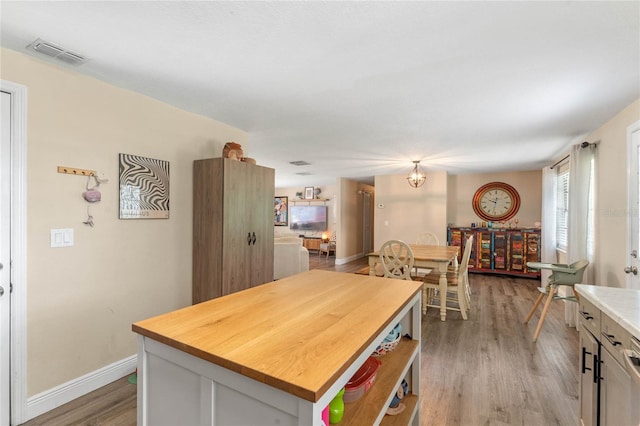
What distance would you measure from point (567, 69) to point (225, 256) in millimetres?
2967

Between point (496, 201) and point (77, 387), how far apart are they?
7481 mm

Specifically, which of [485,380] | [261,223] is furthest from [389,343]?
[261,223]

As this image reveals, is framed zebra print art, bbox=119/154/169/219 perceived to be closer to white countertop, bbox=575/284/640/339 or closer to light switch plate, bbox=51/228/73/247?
light switch plate, bbox=51/228/73/247

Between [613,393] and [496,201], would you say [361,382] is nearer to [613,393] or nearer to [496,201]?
[613,393]

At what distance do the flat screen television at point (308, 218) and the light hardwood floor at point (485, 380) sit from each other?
5.78 meters

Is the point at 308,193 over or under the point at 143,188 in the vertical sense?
over

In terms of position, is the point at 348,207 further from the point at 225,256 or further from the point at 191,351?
the point at 191,351

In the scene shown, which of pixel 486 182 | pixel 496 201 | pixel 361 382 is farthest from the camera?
pixel 486 182

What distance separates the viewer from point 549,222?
4715 mm

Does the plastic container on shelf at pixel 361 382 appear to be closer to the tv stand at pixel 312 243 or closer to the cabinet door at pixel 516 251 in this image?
the cabinet door at pixel 516 251

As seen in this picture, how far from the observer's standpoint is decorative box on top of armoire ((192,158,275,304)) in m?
2.71

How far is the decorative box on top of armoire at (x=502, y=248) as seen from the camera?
582cm

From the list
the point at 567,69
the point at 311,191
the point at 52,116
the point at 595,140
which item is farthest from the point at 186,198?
the point at 311,191

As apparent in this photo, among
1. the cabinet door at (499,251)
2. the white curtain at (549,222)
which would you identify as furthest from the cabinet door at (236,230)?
the cabinet door at (499,251)
